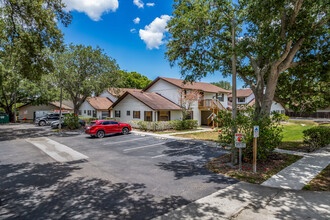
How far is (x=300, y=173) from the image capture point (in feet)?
25.7

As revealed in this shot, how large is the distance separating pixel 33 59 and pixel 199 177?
503 inches

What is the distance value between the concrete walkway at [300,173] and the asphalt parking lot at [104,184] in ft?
5.49

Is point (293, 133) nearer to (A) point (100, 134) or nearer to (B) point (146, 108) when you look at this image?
(B) point (146, 108)

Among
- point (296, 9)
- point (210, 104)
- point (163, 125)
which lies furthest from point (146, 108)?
point (296, 9)

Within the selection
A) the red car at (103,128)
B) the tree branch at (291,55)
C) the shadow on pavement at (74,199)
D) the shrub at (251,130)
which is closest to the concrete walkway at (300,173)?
Answer: the shrub at (251,130)

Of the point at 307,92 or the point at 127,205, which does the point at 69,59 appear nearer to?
the point at 127,205

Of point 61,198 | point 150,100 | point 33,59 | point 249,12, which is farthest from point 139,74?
point 61,198

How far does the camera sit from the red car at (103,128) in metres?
17.4

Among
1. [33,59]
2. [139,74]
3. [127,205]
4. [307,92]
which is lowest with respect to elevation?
[127,205]

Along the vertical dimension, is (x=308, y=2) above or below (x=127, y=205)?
above

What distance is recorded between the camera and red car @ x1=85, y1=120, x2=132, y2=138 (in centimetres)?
1742

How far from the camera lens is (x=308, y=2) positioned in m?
8.23

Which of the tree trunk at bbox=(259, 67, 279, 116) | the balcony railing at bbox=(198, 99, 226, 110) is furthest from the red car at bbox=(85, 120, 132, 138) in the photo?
the tree trunk at bbox=(259, 67, 279, 116)

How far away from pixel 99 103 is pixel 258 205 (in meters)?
35.9
